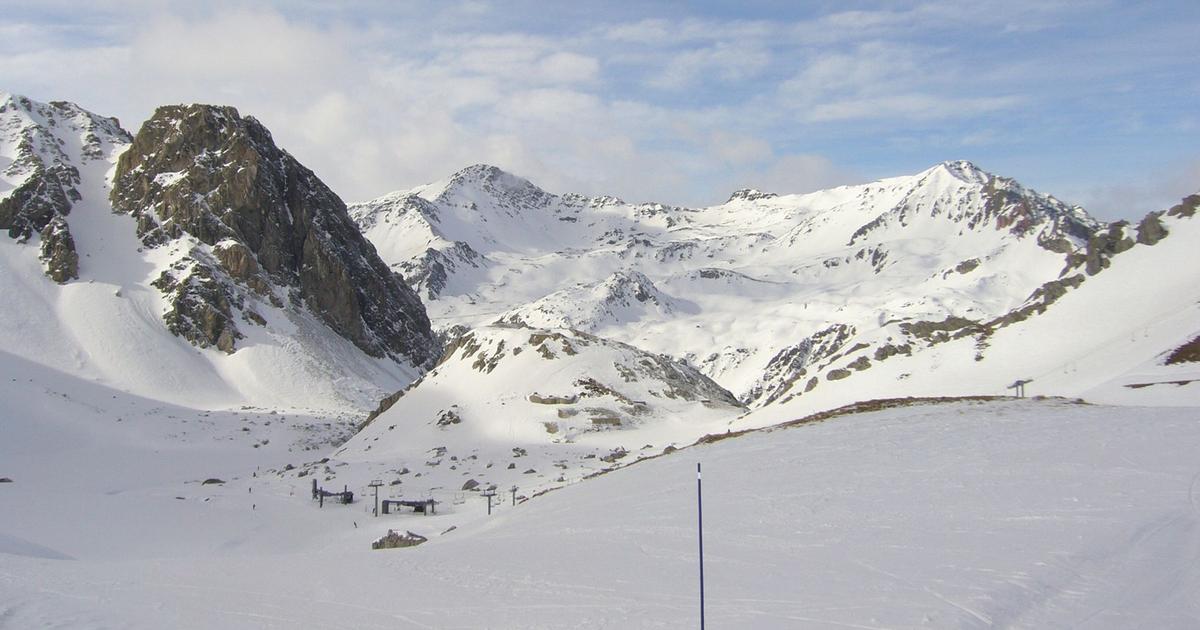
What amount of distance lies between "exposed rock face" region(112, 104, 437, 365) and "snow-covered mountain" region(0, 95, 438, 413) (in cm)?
19

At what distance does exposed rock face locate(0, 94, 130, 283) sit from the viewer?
90438 mm

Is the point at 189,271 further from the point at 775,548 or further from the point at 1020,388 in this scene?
the point at 775,548

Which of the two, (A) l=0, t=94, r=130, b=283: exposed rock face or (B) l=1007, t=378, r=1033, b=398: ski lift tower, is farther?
(A) l=0, t=94, r=130, b=283: exposed rock face

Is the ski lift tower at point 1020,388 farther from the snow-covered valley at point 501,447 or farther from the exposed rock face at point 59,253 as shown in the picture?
the exposed rock face at point 59,253

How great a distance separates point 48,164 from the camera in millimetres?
101812

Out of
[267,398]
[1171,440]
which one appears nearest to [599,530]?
[1171,440]

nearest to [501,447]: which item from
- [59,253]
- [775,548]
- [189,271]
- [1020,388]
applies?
[1020,388]

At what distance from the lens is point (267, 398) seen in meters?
83.3

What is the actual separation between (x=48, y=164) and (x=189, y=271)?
83.7 ft

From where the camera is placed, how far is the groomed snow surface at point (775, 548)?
463 inches

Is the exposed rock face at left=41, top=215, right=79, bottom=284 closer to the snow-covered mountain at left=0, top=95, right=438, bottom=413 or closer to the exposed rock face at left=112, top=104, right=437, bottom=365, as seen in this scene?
the snow-covered mountain at left=0, top=95, right=438, bottom=413

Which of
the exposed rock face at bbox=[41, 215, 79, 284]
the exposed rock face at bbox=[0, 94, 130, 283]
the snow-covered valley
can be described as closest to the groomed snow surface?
the snow-covered valley

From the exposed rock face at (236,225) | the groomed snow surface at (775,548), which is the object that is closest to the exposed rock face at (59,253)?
the exposed rock face at (236,225)

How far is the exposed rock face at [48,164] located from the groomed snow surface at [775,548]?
7026cm
